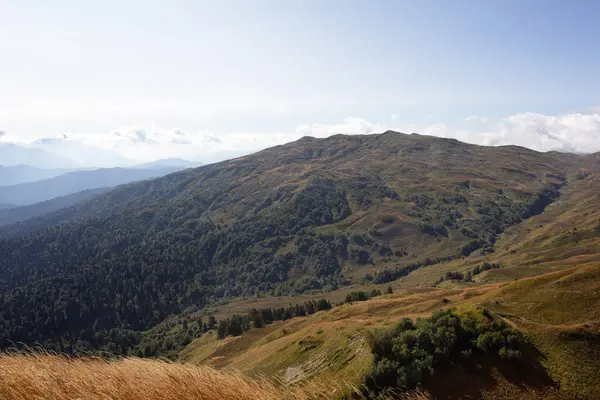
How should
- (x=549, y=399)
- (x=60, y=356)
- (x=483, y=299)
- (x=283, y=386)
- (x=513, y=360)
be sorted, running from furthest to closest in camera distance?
(x=483, y=299)
(x=513, y=360)
(x=549, y=399)
(x=60, y=356)
(x=283, y=386)

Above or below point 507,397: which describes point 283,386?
above

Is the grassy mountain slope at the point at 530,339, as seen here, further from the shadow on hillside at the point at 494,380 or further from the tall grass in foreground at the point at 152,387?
the tall grass in foreground at the point at 152,387

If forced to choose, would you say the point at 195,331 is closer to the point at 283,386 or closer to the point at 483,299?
the point at 483,299

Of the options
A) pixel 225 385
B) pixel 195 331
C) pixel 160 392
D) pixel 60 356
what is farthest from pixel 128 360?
pixel 195 331

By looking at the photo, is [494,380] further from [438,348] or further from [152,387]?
[152,387]

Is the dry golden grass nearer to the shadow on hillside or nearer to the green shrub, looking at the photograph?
the shadow on hillside

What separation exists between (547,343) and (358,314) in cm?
4391

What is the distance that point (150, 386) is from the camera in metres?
8.39

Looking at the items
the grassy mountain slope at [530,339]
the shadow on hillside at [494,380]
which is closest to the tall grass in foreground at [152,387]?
the grassy mountain slope at [530,339]

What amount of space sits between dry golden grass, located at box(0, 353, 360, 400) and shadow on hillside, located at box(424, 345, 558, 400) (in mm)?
30884

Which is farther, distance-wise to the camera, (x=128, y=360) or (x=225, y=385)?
(x=128, y=360)

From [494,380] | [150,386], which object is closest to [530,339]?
[494,380]

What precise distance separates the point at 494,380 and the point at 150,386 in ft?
120

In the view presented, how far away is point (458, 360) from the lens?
37281 millimetres
